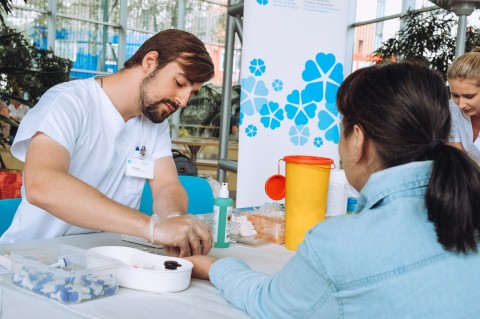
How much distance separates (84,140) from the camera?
70.5 inches

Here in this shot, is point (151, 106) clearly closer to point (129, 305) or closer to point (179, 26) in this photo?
point (129, 305)

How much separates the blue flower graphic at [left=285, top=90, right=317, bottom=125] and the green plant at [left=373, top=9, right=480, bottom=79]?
421 cm

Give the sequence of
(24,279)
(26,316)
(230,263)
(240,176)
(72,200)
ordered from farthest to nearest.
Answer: (240,176), (72,200), (230,263), (24,279), (26,316)

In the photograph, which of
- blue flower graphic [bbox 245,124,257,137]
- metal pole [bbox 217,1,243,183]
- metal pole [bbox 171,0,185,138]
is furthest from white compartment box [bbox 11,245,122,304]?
metal pole [bbox 171,0,185,138]

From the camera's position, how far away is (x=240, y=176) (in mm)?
3119

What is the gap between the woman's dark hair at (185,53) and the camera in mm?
1757

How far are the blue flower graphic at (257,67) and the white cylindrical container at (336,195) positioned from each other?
1.47 metres

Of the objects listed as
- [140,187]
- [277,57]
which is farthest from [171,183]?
[277,57]

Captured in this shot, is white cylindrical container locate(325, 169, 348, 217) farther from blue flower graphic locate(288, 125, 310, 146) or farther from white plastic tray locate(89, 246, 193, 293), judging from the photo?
blue flower graphic locate(288, 125, 310, 146)

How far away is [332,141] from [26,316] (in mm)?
2512

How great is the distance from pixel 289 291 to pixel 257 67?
7.70 ft

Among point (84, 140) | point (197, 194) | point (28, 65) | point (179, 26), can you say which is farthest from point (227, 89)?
point (179, 26)

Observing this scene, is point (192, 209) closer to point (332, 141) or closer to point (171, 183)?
point (171, 183)

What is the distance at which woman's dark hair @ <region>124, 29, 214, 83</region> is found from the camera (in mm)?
1757
